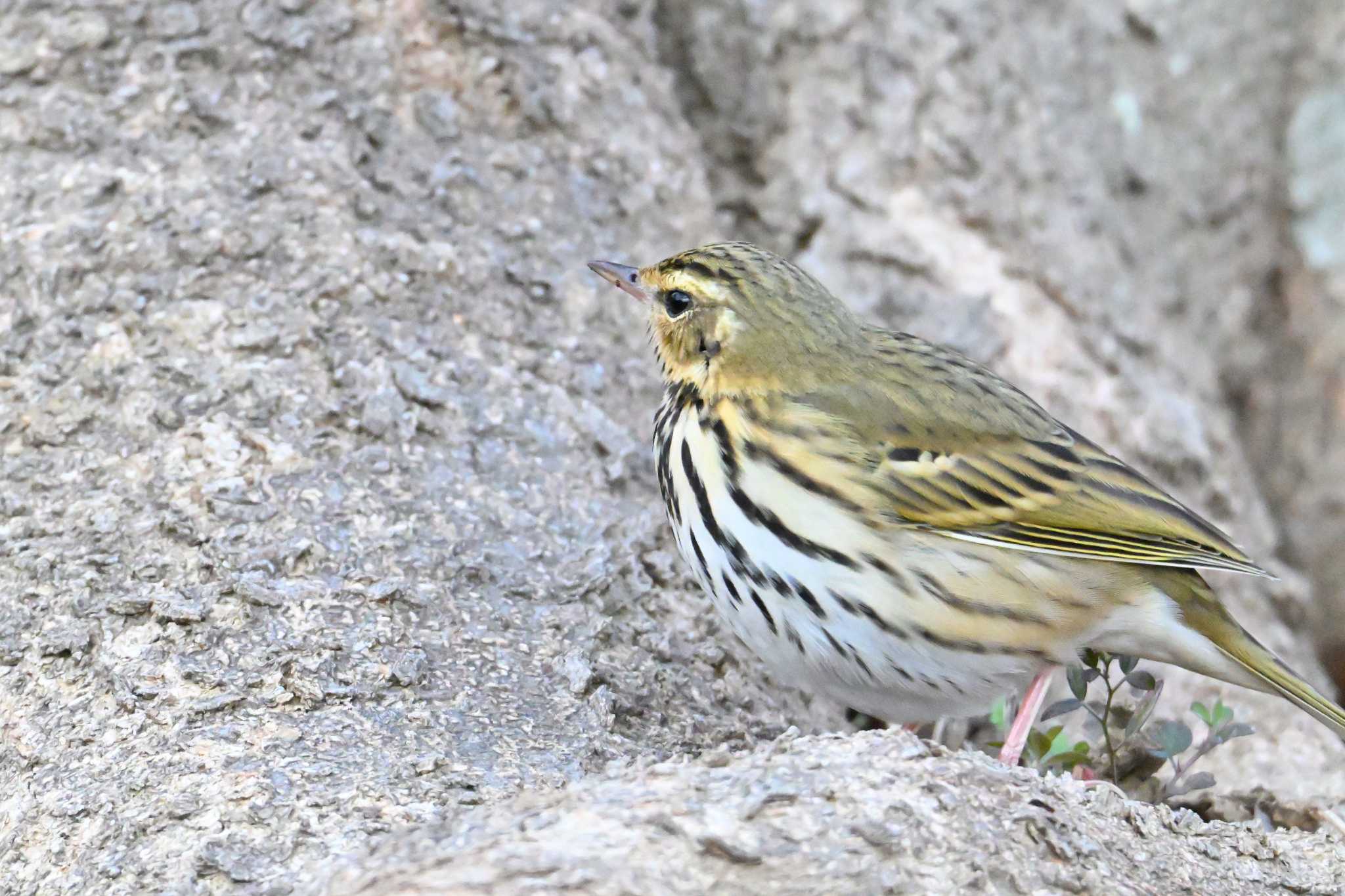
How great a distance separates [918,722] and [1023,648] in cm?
64

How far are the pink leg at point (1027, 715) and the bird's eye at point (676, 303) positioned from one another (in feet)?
4.03

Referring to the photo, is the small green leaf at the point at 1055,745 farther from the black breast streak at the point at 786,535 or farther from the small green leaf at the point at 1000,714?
the black breast streak at the point at 786,535

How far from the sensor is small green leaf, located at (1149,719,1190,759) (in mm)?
3619

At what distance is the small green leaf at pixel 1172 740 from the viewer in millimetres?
3619

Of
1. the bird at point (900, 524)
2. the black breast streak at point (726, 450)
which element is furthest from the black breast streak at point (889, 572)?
the black breast streak at point (726, 450)

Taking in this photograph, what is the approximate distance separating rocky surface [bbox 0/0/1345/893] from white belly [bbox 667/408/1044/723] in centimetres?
32

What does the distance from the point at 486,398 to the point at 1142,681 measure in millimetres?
1843

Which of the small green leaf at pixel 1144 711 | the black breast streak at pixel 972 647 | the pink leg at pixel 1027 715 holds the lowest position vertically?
the pink leg at pixel 1027 715

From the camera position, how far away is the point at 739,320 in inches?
155

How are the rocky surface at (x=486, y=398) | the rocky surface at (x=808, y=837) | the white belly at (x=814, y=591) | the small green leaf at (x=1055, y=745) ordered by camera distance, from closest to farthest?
the rocky surface at (x=808, y=837) < the rocky surface at (x=486, y=398) < the white belly at (x=814, y=591) < the small green leaf at (x=1055, y=745)

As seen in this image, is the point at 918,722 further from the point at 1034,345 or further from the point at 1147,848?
the point at 1034,345

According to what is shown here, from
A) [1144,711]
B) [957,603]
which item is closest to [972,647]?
[957,603]

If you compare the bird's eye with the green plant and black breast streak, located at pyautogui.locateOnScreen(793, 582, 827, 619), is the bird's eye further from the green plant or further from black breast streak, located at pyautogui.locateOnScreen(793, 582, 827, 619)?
the green plant

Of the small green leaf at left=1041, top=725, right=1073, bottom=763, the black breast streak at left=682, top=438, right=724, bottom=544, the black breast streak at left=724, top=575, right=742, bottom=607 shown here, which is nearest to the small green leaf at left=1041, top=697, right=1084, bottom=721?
the small green leaf at left=1041, top=725, right=1073, bottom=763
